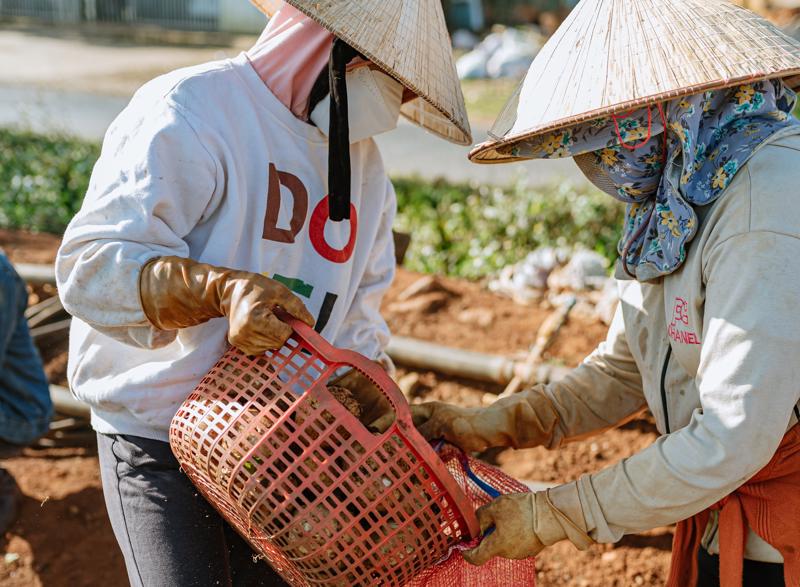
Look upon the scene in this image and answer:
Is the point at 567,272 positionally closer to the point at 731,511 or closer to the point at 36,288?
the point at 36,288

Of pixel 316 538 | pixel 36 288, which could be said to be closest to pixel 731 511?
pixel 316 538

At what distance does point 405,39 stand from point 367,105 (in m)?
0.20

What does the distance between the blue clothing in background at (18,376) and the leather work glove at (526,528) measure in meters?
2.19

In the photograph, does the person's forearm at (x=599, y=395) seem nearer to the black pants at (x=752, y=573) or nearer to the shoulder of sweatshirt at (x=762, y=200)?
the black pants at (x=752, y=573)

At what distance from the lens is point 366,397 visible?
8.77ft

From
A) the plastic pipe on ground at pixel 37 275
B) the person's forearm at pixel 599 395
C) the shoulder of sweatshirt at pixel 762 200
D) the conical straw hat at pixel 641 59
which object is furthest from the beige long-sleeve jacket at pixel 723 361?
the plastic pipe on ground at pixel 37 275

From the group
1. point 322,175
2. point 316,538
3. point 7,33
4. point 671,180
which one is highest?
point 671,180

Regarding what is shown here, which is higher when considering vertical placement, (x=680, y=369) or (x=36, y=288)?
(x=680, y=369)

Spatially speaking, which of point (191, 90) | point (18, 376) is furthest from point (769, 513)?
point (18, 376)

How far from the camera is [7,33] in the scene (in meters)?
21.0

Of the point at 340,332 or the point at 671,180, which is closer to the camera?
the point at 671,180

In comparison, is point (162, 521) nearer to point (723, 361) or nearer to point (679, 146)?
point (723, 361)

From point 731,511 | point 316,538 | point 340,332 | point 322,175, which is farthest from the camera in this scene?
point 340,332

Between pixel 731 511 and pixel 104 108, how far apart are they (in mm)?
12323
